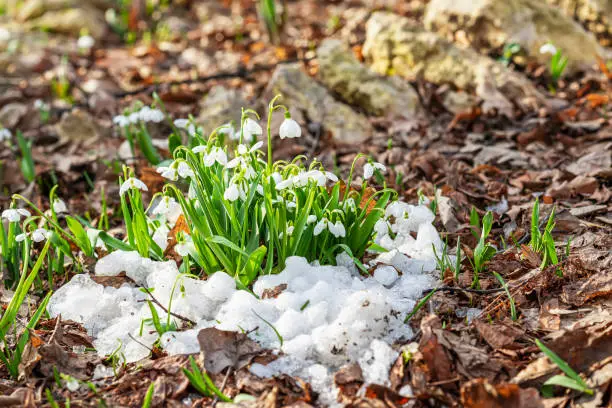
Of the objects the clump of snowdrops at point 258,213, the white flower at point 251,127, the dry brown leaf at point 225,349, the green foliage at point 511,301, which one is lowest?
the dry brown leaf at point 225,349

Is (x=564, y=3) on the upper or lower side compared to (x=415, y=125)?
upper

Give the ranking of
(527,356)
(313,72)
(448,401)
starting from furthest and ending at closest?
(313,72), (527,356), (448,401)

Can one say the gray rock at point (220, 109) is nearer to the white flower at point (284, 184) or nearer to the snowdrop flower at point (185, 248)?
the snowdrop flower at point (185, 248)

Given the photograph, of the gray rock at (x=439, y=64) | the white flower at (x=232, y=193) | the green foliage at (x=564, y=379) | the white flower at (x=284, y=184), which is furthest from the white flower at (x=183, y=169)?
the gray rock at (x=439, y=64)

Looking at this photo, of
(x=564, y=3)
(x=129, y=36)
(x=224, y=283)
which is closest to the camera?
(x=224, y=283)

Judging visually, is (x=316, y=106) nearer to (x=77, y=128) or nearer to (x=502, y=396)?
(x=77, y=128)

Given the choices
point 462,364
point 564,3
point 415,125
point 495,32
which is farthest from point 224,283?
point 564,3

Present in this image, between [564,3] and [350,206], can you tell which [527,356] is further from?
[564,3]
